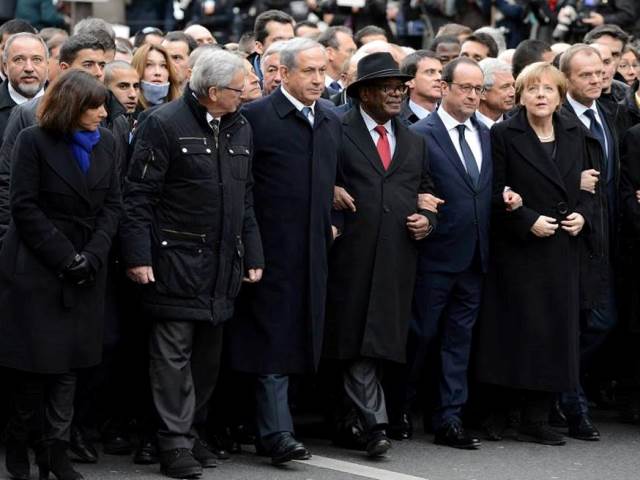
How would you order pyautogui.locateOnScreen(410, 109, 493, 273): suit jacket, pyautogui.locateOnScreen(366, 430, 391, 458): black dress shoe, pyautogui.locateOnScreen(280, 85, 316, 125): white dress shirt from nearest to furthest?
pyautogui.locateOnScreen(366, 430, 391, 458): black dress shoe
pyautogui.locateOnScreen(280, 85, 316, 125): white dress shirt
pyautogui.locateOnScreen(410, 109, 493, 273): suit jacket

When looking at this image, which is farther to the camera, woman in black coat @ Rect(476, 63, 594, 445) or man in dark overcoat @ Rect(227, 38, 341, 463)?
woman in black coat @ Rect(476, 63, 594, 445)

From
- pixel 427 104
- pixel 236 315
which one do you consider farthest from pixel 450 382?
pixel 427 104

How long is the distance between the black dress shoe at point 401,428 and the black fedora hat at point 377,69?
195 cm

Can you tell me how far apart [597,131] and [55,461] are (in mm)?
4042

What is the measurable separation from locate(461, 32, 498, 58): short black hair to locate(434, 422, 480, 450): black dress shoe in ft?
13.5

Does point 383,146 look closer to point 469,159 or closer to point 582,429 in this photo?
point 469,159

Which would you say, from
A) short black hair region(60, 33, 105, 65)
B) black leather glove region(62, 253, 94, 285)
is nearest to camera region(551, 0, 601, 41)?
short black hair region(60, 33, 105, 65)

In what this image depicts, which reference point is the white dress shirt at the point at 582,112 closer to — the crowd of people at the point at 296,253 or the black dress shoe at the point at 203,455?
the crowd of people at the point at 296,253

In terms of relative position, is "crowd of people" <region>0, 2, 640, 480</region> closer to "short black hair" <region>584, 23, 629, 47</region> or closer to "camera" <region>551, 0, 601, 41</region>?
"short black hair" <region>584, 23, 629, 47</region>

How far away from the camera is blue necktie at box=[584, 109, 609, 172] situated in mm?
10506

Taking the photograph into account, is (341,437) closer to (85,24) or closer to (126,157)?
(126,157)

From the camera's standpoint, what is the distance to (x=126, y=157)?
9305mm

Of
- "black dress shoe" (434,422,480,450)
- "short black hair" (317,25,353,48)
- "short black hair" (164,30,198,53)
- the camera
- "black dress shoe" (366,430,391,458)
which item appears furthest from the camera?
the camera

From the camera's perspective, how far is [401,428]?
1005 cm
